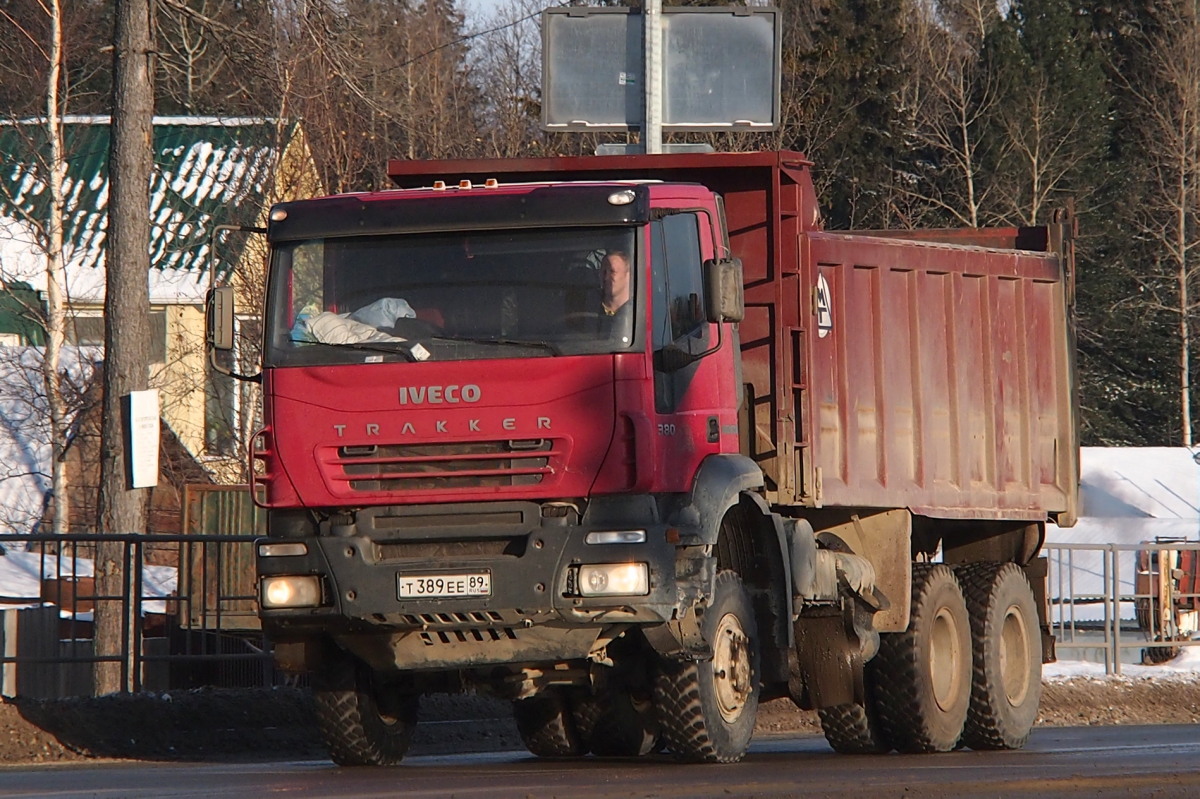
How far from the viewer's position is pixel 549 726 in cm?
1208

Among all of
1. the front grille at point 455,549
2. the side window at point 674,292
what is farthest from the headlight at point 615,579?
the side window at point 674,292

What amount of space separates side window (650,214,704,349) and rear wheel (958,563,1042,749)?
13.5ft

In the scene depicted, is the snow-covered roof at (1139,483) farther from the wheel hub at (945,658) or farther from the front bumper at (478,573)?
the front bumper at (478,573)

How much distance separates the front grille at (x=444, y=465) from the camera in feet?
31.1

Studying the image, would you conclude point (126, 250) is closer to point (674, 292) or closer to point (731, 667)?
point (674, 292)

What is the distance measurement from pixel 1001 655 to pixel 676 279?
4.64 metres

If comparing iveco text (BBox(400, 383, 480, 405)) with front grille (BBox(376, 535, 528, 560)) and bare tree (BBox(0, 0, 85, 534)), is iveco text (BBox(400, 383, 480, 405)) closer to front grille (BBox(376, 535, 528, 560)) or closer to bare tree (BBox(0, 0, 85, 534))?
front grille (BBox(376, 535, 528, 560))

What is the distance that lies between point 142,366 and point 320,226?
6.33m

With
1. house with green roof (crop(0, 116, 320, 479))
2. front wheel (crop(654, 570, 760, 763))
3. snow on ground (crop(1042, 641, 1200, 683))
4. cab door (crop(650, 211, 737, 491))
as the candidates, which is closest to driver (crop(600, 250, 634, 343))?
cab door (crop(650, 211, 737, 491))

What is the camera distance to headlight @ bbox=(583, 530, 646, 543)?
370 inches

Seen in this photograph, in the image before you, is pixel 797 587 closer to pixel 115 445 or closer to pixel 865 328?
pixel 865 328

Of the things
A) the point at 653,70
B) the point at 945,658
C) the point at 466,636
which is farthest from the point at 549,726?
the point at 653,70

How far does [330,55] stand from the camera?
687 inches

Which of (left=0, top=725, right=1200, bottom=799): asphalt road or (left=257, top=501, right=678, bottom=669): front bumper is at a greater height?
(left=257, top=501, right=678, bottom=669): front bumper
